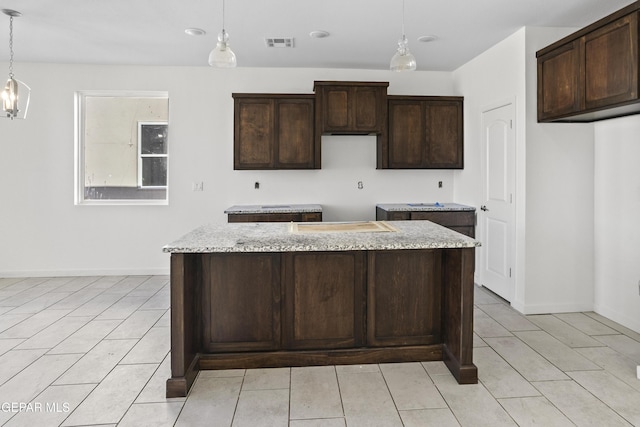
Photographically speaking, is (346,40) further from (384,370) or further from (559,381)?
(559,381)

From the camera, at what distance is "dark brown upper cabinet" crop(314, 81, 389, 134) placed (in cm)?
474

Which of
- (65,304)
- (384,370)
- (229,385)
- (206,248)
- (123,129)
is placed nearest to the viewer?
(206,248)

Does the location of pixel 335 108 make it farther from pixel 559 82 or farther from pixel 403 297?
pixel 403 297

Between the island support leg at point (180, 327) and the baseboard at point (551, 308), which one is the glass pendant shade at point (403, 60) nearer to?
the island support leg at point (180, 327)

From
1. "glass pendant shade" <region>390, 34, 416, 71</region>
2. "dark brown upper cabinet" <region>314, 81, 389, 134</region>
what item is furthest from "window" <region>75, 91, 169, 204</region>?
"glass pendant shade" <region>390, 34, 416, 71</region>

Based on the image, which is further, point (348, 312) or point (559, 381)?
point (348, 312)

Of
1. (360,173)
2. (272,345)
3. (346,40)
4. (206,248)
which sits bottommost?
(272,345)

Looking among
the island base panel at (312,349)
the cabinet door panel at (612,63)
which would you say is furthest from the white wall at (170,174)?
the island base panel at (312,349)

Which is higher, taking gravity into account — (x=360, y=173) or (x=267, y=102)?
(x=267, y=102)

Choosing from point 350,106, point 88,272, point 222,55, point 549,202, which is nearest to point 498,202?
point 549,202

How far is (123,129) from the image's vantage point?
16.9 feet

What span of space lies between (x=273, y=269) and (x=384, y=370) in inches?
37.5

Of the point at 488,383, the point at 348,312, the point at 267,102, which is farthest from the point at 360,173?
the point at 488,383

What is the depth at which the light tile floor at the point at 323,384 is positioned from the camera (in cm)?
207
